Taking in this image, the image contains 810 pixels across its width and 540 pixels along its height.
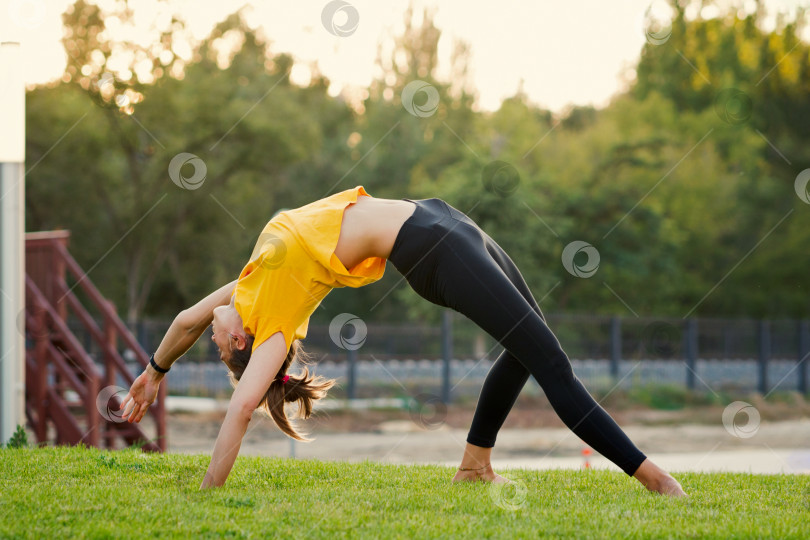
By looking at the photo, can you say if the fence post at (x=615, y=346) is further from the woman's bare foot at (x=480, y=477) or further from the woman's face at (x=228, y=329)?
the woman's face at (x=228, y=329)

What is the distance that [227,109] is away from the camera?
2412 cm

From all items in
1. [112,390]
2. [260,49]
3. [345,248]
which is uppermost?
[260,49]

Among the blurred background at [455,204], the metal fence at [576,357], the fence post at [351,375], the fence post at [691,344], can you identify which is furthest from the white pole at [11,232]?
the fence post at [691,344]

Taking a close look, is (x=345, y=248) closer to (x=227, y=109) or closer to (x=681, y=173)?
(x=227, y=109)

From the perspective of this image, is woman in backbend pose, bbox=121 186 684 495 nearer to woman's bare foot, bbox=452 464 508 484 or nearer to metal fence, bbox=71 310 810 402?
woman's bare foot, bbox=452 464 508 484

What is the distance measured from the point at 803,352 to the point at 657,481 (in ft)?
73.9

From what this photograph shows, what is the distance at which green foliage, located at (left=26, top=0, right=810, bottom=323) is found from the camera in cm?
2311

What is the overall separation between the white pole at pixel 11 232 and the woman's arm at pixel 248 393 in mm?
3468

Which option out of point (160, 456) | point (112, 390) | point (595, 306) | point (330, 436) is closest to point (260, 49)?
point (595, 306)

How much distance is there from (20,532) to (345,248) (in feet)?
4.93

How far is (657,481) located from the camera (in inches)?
135

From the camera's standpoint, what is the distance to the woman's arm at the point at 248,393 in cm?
323

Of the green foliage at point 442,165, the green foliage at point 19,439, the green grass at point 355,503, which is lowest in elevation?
the green grass at point 355,503

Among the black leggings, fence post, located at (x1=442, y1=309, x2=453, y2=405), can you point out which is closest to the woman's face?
the black leggings
